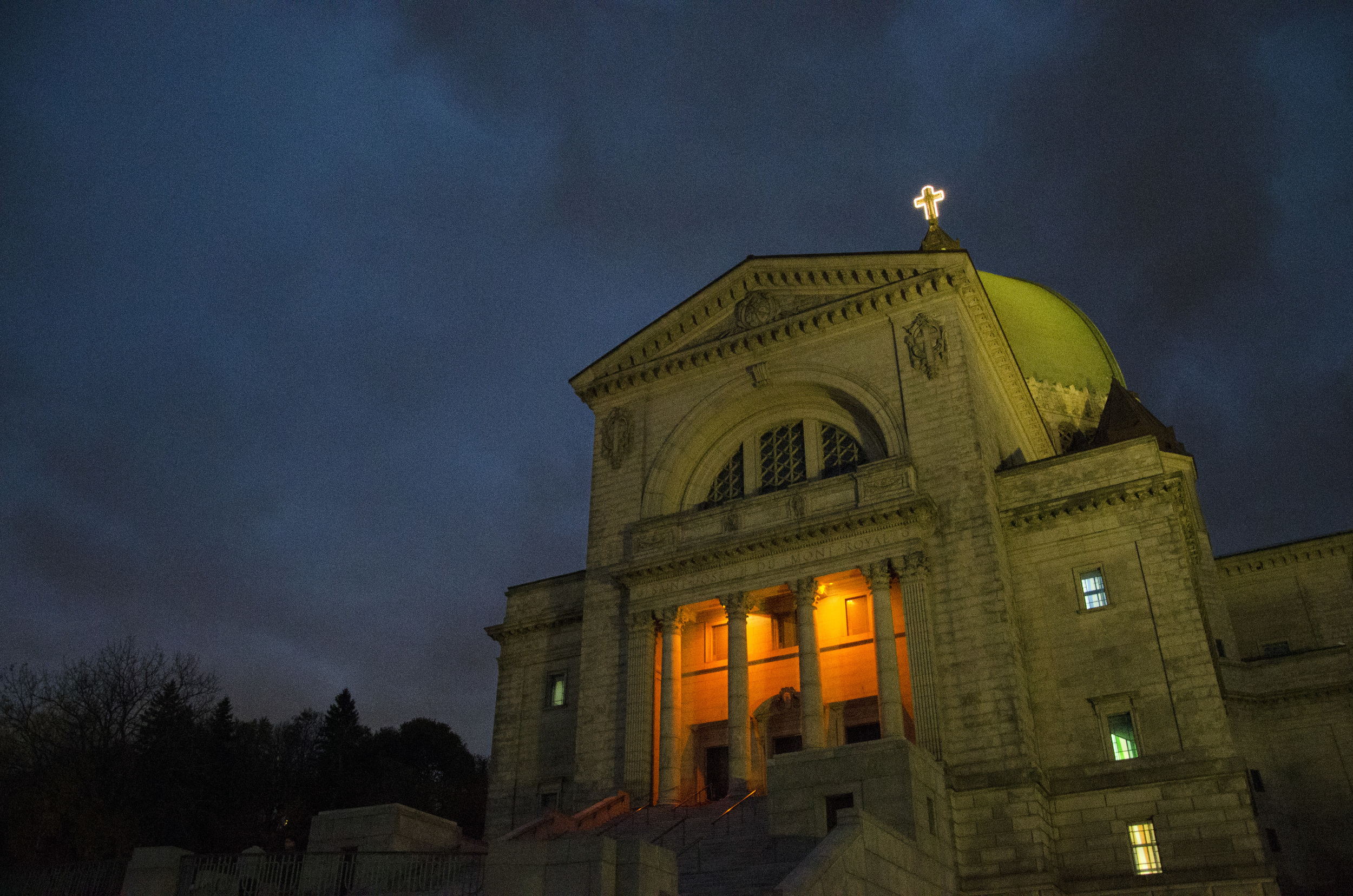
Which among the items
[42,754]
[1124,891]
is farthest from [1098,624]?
[42,754]

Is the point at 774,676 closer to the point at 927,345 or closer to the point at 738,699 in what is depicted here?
the point at 738,699

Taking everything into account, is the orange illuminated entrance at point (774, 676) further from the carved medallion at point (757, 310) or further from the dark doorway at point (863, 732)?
the carved medallion at point (757, 310)

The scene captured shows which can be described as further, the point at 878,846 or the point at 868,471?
the point at 868,471

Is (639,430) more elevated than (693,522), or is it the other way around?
(639,430)

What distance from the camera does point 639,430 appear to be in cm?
3819

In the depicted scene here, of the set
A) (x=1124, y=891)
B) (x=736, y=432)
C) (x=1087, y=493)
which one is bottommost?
(x=1124, y=891)

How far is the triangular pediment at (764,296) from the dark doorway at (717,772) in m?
13.2

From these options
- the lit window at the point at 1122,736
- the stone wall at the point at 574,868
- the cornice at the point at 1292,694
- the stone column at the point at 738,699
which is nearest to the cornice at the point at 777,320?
the stone column at the point at 738,699

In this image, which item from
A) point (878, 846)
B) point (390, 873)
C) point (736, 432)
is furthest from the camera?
point (736, 432)

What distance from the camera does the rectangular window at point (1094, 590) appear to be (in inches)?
1147

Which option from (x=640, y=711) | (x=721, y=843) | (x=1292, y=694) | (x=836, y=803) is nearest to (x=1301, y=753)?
(x=1292, y=694)

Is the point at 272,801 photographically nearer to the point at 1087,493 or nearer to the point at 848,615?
the point at 848,615

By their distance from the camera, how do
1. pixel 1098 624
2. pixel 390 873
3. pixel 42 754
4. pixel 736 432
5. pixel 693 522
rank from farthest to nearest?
pixel 42 754 → pixel 736 432 → pixel 693 522 → pixel 1098 624 → pixel 390 873

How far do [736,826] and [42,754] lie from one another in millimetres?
32763
